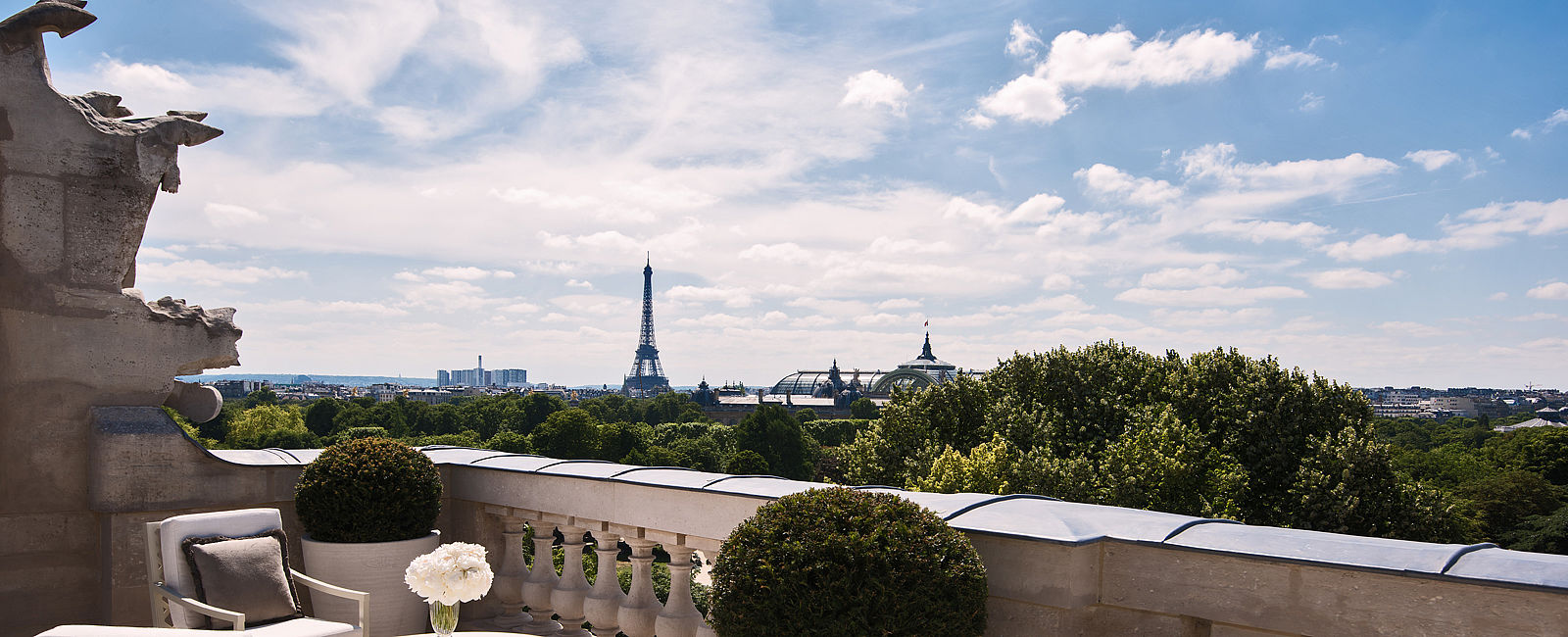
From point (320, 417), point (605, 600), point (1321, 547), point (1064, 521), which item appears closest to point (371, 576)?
point (605, 600)

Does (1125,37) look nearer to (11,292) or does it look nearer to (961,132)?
(961,132)

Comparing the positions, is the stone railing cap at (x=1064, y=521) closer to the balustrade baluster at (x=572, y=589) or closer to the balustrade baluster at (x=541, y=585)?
the balustrade baluster at (x=572, y=589)

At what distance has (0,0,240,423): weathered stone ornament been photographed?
536 centimetres

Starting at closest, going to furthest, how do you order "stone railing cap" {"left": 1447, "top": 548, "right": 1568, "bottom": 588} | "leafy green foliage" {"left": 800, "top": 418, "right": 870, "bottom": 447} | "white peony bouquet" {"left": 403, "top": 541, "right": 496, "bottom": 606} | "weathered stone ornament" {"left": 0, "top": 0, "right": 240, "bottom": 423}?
"stone railing cap" {"left": 1447, "top": 548, "right": 1568, "bottom": 588}, "white peony bouquet" {"left": 403, "top": 541, "right": 496, "bottom": 606}, "weathered stone ornament" {"left": 0, "top": 0, "right": 240, "bottom": 423}, "leafy green foliage" {"left": 800, "top": 418, "right": 870, "bottom": 447}

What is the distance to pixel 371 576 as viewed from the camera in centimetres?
548

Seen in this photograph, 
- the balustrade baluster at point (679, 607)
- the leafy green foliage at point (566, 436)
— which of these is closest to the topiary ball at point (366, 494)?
the balustrade baluster at point (679, 607)

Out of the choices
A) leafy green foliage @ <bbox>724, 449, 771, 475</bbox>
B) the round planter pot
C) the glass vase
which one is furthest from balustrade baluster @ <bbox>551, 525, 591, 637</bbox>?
leafy green foliage @ <bbox>724, 449, 771, 475</bbox>

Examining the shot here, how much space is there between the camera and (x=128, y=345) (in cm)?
567

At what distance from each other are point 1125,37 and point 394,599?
1480cm

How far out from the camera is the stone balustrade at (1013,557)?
268 cm

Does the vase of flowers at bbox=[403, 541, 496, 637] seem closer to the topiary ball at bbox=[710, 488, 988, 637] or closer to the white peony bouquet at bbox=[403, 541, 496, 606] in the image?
the white peony bouquet at bbox=[403, 541, 496, 606]

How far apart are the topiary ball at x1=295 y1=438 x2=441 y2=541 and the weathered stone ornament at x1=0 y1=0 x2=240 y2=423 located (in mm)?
997

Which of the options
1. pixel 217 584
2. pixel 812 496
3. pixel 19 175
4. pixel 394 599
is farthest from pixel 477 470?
pixel 812 496

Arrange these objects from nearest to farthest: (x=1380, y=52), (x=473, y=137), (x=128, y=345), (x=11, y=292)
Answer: (x=11, y=292) < (x=128, y=345) < (x=473, y=137) < (x=1380, y=52)
